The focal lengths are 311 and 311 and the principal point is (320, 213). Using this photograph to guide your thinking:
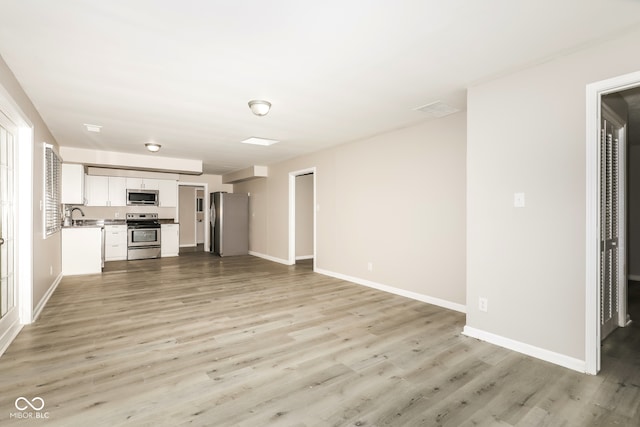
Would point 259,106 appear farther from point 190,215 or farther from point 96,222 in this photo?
point 190,215

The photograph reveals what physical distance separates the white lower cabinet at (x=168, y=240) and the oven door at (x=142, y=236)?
17 cm

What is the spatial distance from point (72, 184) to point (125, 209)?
181 centimetres

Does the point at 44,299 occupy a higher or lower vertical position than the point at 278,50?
lower

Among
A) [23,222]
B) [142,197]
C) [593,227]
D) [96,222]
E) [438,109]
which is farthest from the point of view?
[142,197]

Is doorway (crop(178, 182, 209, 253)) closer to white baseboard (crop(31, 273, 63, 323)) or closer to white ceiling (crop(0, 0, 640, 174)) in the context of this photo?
A: white baseboard (crop(31, 273, 63, 323))

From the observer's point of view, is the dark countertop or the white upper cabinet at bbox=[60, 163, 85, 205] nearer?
the white upper cabinet at bbox=[60, 163, 85, 205]

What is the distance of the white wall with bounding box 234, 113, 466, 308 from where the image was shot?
385 cm

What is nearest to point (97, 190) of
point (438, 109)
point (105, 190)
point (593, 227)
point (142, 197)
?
point (105, 190)

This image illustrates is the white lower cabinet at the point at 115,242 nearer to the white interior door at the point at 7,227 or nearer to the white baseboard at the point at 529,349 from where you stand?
the white interior door at the point at 7,227

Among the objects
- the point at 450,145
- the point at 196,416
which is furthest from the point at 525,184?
the point at 196,416

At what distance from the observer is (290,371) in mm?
2344

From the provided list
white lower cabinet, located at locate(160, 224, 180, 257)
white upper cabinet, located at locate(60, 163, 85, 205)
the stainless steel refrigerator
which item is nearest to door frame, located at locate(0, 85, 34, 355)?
white upper cabinet, located at locate(60, 163, 85, 205)

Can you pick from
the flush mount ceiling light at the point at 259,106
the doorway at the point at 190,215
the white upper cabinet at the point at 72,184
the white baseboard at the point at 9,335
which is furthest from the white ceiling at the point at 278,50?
the doorway at the point at 190,215

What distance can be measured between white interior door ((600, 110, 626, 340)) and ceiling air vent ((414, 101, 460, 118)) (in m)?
1.39
